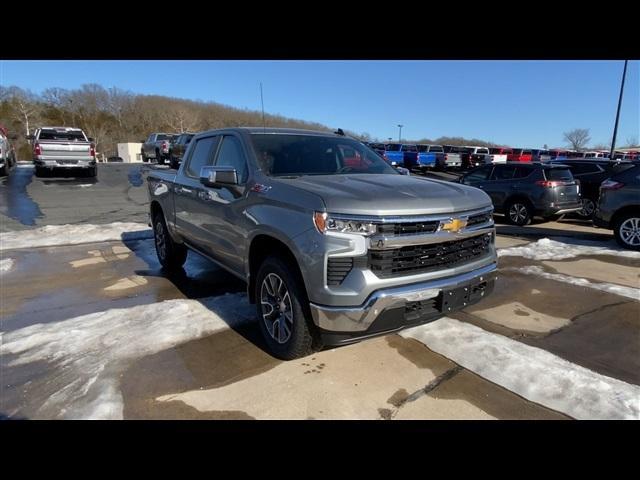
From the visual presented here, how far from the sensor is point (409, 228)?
2.77 metres

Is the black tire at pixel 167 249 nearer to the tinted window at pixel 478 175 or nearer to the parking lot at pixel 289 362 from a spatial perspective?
the parking lot at pixel 289 362

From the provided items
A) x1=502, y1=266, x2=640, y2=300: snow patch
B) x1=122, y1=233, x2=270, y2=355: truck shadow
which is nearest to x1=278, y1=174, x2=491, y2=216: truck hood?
x1=122, y1=233, x2=270, y2=355: truck shadow

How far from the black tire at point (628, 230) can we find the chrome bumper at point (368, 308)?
6706 mm

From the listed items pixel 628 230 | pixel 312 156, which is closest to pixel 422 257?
pixel 312 156

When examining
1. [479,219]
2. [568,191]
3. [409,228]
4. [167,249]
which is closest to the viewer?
[409,228]

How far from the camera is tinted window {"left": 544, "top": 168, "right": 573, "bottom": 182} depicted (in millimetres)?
9955

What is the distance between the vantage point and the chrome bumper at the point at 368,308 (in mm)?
2635

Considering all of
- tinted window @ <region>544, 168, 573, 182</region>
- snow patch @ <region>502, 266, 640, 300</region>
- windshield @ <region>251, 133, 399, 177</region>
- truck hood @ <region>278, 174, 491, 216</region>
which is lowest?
snow patch @ <region>502, 266, 640, 300</region>

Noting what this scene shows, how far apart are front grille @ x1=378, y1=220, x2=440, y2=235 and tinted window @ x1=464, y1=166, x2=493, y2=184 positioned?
9438 mm

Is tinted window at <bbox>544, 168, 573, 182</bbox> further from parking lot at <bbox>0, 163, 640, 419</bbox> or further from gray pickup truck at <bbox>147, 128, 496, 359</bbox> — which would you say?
gray pickup truck at <bbox>147, 128, 496, 359</bbox>

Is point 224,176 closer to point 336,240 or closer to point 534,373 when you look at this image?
point 336,240

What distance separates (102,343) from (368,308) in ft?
8.19
